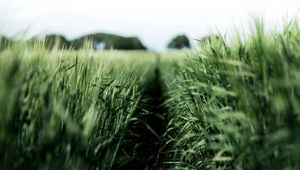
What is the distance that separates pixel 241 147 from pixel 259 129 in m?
0.19

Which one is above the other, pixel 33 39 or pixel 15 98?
pixel 33 39

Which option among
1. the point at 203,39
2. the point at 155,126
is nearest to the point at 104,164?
the point at 203,39

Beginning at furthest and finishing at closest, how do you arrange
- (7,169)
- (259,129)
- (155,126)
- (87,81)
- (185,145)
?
(155,126) → (185,145) → (87,81) → (259,129) → (7,169)

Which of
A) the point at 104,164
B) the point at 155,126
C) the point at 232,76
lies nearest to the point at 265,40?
the point at 232,76

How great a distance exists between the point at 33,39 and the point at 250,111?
4.85 feet

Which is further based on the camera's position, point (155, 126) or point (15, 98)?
point (155, 126)

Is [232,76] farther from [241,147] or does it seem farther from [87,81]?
[87,81]

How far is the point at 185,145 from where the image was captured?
416 centimetres

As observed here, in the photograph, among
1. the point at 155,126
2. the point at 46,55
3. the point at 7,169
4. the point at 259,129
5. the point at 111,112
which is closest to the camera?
the point at 7,169

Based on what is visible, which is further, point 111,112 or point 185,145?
point 185,145

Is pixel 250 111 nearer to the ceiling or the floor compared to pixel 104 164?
nearer to the ceiling

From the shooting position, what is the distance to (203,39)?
15.5ft

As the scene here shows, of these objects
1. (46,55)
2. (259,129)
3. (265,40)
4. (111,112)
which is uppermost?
(265,40)

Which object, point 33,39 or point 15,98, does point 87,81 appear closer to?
point 33,39
